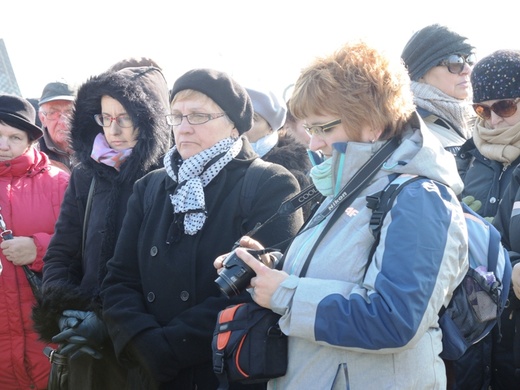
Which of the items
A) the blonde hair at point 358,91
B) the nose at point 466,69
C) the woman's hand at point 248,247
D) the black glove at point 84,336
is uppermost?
the blonde hair at point 358,91

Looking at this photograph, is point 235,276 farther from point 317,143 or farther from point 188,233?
point 188,233

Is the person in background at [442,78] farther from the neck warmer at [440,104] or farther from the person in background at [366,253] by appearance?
the person in background at [366,253]

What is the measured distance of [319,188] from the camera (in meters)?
2.47

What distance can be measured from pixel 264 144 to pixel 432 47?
1215mm

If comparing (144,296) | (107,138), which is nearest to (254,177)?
(144,296)

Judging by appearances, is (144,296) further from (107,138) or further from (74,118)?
(74,118)

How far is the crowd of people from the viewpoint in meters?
2.18

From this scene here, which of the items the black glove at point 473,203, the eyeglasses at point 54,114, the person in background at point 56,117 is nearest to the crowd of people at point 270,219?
the black glove at point 473,203

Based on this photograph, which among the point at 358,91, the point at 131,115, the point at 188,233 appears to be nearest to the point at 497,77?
the point at 358,91

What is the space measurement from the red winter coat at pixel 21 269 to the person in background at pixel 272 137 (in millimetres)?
1306

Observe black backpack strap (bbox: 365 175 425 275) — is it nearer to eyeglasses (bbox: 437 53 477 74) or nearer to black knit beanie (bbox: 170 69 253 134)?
black knit beanie (bbox: 170 69 253 134)

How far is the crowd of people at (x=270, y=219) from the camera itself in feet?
7.14

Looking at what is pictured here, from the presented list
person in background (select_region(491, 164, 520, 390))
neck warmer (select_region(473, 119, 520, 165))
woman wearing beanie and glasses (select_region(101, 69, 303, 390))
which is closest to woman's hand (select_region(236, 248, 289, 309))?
woman wearing beanie and glasses (select_region(101, 69, 303, 390))

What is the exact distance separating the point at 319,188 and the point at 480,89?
4.47ft
